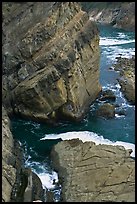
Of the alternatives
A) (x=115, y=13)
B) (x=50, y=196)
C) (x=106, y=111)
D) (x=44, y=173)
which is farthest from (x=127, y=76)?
(x=115, y=13)

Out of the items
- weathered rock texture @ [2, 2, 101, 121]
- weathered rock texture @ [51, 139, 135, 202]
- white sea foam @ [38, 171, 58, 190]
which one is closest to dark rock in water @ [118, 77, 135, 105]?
weathered rock texture @ [2, 2, 101, 121]

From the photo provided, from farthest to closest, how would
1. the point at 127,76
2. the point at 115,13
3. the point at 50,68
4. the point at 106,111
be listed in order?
the point at 115,13, the point at 127,76, the point at 106,111, the point at 50,68

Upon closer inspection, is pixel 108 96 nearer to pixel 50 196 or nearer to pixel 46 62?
pixel 46 62

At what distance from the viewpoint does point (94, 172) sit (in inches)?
1005

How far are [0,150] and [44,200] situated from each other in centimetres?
482

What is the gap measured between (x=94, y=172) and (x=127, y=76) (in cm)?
2273

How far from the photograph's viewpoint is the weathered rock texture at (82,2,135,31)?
8505 centimetres

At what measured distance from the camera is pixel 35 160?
28.9 metres

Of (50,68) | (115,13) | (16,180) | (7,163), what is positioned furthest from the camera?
(115,13)

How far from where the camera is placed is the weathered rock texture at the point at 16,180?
2377 centimetres

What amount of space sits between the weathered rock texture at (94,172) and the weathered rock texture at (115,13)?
184 ft

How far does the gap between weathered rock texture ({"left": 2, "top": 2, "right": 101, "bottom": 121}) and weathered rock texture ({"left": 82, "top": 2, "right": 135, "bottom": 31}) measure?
44405 millimetres

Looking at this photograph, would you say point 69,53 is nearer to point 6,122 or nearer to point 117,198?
point 6,122

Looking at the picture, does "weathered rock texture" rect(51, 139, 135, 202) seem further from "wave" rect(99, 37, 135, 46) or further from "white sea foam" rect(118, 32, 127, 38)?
"white sea foam" rect(118, 32, 127, 38)
